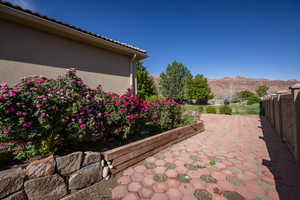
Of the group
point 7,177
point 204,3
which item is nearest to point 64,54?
point 7,177

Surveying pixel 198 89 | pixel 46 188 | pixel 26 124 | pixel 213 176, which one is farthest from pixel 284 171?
pixel 198 89

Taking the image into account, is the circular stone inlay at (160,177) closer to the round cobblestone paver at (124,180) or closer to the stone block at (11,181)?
the round cobblestone paver at (124,180)

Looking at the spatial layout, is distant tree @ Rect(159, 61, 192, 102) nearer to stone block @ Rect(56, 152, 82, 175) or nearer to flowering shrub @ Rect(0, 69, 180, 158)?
flowering shrub @ Rect(0, 69, 180, 158)

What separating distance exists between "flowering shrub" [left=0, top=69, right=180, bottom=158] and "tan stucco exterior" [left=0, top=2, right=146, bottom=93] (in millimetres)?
1458

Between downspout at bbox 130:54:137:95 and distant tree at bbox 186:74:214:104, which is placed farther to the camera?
distant tree at bbox 186:74:214:104

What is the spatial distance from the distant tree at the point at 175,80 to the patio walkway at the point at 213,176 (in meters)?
24.9

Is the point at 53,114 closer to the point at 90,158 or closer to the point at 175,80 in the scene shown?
the point at 90,158

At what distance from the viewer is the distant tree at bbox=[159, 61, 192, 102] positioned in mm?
27516

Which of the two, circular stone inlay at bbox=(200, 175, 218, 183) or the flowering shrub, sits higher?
the flowering shrub

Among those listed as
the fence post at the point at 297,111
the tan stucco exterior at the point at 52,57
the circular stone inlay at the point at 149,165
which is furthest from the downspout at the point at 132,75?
the fence post at the point at 297,111

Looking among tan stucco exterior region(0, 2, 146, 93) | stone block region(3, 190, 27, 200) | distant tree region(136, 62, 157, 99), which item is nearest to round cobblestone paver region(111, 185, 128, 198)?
stone block region(3, 190, 27, 200)

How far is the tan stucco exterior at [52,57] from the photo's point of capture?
2.59 metres

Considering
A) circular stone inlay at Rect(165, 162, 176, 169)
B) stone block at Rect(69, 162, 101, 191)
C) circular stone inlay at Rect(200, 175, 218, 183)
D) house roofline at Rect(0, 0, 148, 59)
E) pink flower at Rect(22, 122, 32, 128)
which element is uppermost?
house roofline at Rect(0, 0, 148, 59)

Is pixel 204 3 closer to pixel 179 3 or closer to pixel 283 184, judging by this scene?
pixel 179 3
